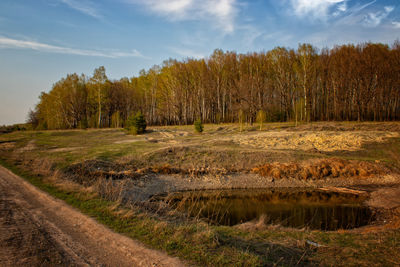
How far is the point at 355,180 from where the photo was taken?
19531mm

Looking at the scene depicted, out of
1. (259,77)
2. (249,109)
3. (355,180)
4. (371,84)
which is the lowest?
(355,180)

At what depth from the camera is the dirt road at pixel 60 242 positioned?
552 centimetres

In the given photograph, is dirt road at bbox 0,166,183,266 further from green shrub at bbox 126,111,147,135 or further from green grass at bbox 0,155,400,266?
green shrub at bbox 126,111,147,135

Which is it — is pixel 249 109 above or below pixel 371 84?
below

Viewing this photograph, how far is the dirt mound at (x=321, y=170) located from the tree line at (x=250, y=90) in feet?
64.1

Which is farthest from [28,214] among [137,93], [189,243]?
[137,93]

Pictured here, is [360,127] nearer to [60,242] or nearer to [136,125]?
[136,125]

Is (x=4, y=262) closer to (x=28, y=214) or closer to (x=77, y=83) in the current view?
(x=28, y=214)

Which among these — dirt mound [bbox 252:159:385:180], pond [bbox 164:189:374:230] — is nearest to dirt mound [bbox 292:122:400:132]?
dirt mound [bbox 252:159:385:180]

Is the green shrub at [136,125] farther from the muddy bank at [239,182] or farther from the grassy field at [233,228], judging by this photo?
the muddy bank at [239,182]

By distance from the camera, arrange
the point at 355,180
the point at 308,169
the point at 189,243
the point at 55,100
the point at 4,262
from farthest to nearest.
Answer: the point at 55,100
the point at 308,169
the point at 355,180
the point at 189,243
the point at 4,262

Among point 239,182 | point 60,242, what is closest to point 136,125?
point 239,182

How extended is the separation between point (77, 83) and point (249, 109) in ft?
158

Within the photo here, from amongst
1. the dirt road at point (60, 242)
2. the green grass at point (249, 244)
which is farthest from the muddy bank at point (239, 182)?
the green grass at point (249, 244)
